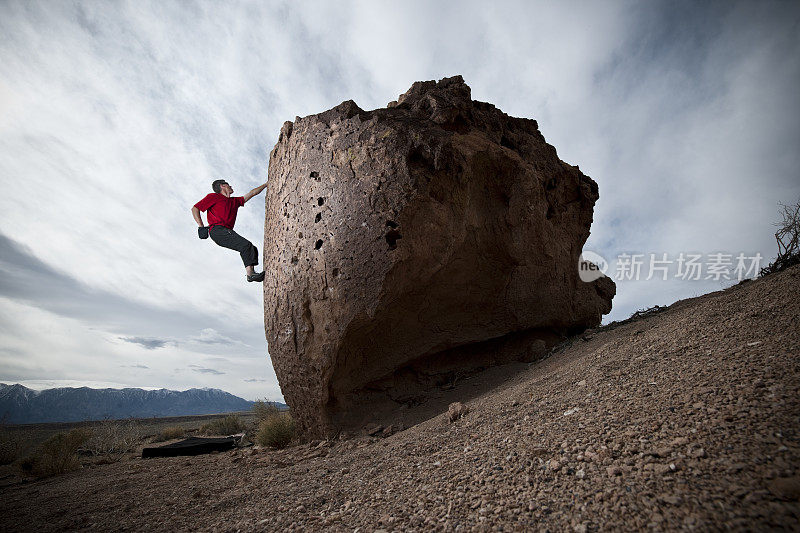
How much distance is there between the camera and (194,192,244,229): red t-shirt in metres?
5.42

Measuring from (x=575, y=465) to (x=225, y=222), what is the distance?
5.31 m

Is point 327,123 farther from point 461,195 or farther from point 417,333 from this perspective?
point 417,333

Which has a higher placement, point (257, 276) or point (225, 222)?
point (225, 222)

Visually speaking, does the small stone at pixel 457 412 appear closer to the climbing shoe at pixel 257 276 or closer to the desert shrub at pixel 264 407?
the climbing shoe at pixel 257 276

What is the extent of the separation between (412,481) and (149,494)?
9.83 ft

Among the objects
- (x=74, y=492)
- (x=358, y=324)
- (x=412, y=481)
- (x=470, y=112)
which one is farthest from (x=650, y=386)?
(x=74, y=492)

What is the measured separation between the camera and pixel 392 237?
14.9ft

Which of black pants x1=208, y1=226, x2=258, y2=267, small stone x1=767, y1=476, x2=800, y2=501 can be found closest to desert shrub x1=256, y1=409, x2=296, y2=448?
black pants x1=208, y1=226, x2=258, y2=267

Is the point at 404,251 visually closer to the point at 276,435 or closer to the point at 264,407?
the point at 276,435

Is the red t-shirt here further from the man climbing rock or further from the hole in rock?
the hole in rock

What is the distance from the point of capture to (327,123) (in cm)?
518

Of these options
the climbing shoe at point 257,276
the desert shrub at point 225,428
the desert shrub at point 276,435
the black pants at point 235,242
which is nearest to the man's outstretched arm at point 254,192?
the black pants at point 235,242

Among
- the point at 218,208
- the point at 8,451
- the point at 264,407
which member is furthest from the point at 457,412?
the point at 8,451

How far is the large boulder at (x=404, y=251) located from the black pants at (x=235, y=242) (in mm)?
420
